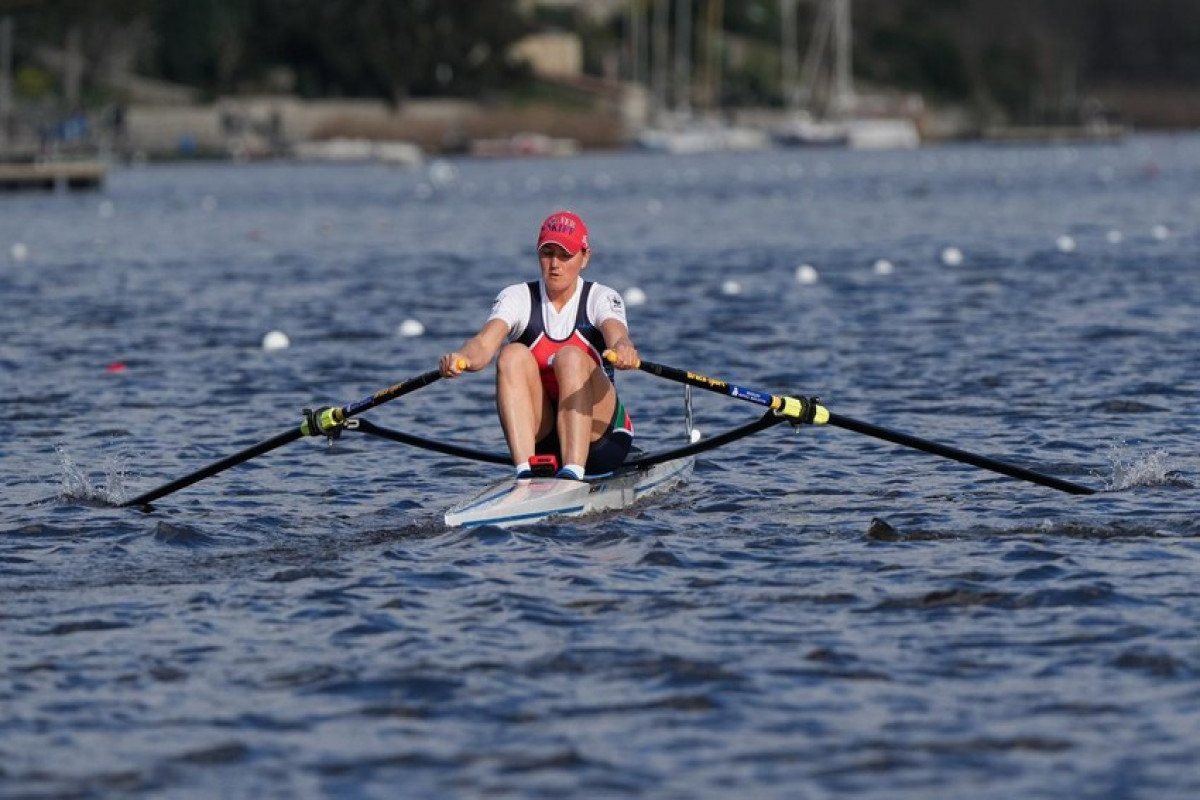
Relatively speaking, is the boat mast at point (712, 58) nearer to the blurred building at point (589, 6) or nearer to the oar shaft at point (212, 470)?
the blurred building at point (589, 6)

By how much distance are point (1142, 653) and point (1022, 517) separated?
339 centimetres

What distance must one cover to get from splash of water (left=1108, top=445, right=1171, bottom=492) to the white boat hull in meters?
3.30

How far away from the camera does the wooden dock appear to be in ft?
227

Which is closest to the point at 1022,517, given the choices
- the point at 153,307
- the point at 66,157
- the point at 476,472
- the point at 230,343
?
the point at 476,472

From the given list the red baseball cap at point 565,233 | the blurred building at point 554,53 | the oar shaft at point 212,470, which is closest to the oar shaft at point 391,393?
the oar shaft at point 212,470

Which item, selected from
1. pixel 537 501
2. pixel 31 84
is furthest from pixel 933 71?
pixel 537 501

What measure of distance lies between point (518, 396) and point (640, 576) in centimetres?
190

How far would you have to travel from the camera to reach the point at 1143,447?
52.2ft

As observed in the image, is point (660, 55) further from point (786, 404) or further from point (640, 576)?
point (640, 576)

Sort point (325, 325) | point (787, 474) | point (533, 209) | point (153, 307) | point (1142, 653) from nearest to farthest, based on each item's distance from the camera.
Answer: point (1142, 653)
point (787, 474)
point (325, 325)
point (153, 307)
point (533, 209)

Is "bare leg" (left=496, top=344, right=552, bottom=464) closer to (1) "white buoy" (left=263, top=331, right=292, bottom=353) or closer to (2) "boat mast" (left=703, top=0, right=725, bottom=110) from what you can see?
(1) "white buoy" (left=263, top=331, right=292, bottom=353)

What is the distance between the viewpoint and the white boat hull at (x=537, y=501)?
13.1 m

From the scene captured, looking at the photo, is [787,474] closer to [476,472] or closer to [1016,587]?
[476,472]

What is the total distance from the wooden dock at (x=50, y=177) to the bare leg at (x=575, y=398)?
2302 inches
